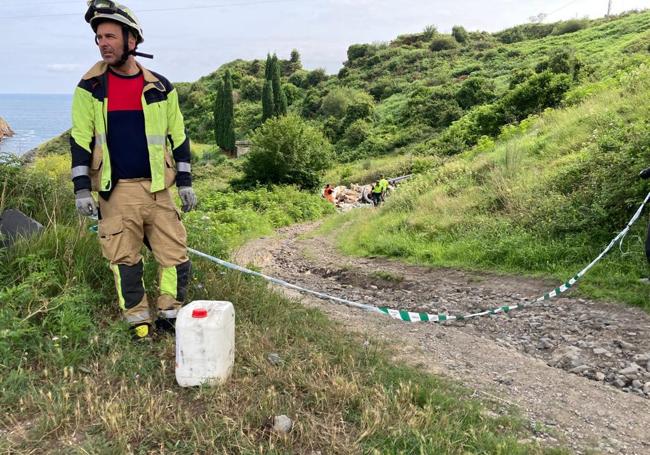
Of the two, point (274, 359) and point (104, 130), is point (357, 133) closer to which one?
point (104, 130)

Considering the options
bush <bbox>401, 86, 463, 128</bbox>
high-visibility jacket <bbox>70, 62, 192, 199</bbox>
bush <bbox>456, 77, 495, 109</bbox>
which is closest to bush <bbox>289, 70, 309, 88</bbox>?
bush <bbox>401, 86, 463, 128</bbox>

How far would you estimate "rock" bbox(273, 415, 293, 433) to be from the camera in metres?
2.49

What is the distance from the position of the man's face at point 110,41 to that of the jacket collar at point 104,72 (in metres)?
0.09

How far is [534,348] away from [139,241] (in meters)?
3.67

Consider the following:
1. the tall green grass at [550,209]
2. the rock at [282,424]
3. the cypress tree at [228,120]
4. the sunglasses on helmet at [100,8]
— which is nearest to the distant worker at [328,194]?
the tall green grass at [550,209]

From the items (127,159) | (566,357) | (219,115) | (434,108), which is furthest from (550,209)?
(219,115)

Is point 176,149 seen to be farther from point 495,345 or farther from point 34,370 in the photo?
point 495,345

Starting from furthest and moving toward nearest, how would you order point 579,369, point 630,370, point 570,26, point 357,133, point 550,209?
point 570,26
point 357,133
point 550,209
point 579,369
point 630,370

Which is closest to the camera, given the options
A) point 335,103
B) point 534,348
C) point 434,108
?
point 534,348

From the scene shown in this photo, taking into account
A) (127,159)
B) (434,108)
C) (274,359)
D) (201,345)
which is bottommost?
(274,359)

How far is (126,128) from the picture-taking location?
3.37 metres

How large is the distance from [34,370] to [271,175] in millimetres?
21834

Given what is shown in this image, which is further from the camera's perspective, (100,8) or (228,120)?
(228,120)

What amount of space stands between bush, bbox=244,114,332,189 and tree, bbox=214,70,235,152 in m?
25.1
